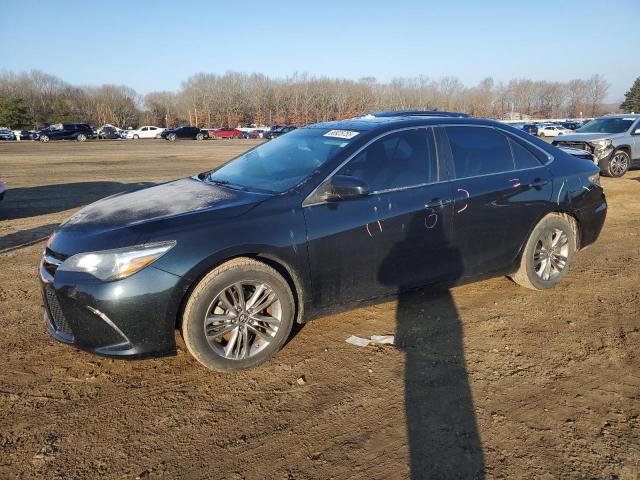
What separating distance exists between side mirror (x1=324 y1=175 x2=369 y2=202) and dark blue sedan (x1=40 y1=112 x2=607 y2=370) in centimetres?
1

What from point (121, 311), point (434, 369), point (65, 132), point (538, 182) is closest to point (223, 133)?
point (65, 132)

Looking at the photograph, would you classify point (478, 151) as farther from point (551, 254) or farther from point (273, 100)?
point (273, 100)

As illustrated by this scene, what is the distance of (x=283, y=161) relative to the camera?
4.10 meters

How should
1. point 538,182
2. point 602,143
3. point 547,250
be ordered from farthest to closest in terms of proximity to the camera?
point 602,143, point 547,250, point 538,182

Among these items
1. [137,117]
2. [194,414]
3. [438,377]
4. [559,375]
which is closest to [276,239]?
[194,414]

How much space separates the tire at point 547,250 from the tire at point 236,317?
2483 millimetres

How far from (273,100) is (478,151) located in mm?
106190

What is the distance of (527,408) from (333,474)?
1285 mm

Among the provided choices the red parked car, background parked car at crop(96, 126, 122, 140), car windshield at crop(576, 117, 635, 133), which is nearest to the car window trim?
car windshield at crop(576, 117, 635, 133)

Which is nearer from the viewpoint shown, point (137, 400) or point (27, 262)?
point (137, 400)

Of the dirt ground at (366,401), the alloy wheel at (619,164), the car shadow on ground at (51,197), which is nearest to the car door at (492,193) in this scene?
the dirt ground at (366,401)

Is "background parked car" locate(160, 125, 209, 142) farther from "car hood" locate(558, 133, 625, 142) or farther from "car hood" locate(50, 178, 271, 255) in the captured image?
"car hood" locate(50, 178, 271, 255)

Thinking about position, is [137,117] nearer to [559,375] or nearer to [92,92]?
[92,92]

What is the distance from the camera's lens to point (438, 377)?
128 inches
